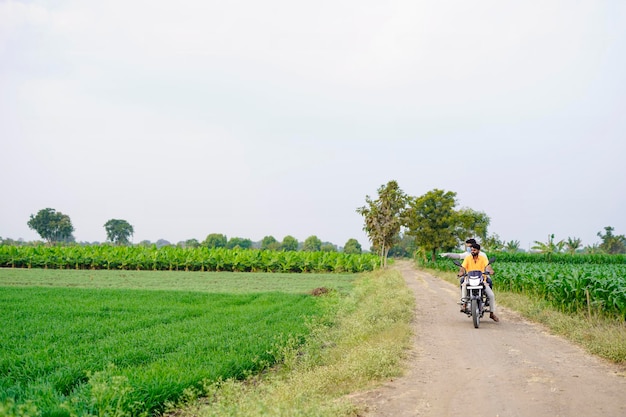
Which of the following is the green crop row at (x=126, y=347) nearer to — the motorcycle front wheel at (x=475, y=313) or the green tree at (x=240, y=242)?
the motorcycle front wheel at (x=475, y=313)

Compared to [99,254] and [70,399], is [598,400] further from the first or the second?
[99,254]

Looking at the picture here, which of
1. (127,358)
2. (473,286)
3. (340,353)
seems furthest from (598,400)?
(127,358)

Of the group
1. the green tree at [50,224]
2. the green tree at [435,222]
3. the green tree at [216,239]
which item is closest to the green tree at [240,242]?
the green tree at [216,239]

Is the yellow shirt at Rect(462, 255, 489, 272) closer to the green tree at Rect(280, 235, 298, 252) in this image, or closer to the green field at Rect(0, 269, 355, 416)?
the green field at Rect(0, 269, 355, 416)

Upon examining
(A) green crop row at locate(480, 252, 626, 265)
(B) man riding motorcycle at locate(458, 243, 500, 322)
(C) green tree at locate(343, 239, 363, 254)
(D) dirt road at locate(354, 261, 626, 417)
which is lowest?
(D) dirt road at locate(354, 261, 626, 417)

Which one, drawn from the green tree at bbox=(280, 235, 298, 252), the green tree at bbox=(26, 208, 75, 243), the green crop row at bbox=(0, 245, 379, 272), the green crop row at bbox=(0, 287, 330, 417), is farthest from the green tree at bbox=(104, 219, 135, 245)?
the green crop row at bbox=(0, 287, 330, 417)

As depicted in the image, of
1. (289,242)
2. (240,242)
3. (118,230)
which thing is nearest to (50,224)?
(118,230)

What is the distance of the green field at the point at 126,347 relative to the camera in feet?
20.1

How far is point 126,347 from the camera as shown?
930 cm

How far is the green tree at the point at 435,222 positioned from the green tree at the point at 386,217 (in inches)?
315

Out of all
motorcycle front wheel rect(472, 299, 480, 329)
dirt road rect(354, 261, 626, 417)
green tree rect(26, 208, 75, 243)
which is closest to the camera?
dirt road rect(354, 261, 626, 417)

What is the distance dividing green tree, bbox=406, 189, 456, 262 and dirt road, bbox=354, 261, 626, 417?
155 feet

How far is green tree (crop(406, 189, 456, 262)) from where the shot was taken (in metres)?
57.0

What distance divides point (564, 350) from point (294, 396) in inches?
234
